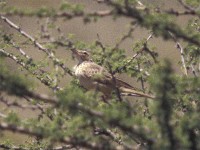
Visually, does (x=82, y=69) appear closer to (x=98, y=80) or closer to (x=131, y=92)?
(x=131, y=92)

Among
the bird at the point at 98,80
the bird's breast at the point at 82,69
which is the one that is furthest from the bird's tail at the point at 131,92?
the bird's breast at the point at 82,69

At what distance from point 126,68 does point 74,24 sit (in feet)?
48.8

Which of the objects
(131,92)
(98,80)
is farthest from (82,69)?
(98,80)

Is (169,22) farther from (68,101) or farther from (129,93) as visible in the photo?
(129,93)

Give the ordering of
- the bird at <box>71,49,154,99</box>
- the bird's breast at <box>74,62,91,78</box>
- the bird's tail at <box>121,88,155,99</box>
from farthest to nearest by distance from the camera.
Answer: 1. the bird's breast at <box>74,62,91,78</box>
2. the bird's tail at <box>121,88,155,99</box>
3. the bird at <box>71,49,154,99</box>

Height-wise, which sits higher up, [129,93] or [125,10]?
[125,10]

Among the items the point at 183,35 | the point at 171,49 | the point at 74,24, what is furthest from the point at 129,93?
the point at 74,24

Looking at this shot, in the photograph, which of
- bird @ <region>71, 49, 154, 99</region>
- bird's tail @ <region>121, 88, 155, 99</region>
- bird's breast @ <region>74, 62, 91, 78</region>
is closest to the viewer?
bird @ <region>71, 49, 154, 99</region>

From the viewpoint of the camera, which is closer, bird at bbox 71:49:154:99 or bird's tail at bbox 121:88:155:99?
bird at bbox 71:49:154:99

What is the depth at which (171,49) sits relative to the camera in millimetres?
16906

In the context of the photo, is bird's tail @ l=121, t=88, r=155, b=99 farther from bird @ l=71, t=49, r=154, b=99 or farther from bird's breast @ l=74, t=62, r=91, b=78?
bird's breast @ l=74, t=62, r=91, b=78

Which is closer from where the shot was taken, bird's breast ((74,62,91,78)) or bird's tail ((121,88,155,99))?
bird's tail ((121,88,155,99))

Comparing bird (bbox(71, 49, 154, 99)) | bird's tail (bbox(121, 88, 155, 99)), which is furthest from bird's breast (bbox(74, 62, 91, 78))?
bird's tail (bbox(121, 88, 155, 99))

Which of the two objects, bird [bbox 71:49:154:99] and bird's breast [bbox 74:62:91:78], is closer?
bird [bbox 71:49:154:99]
